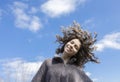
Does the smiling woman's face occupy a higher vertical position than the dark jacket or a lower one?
higher

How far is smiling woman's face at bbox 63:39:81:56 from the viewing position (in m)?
7.66

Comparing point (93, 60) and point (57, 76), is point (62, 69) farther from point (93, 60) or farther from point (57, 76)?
point (93, 60)

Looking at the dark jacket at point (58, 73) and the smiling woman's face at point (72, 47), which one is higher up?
the smiling woman's face at point (72, 47)

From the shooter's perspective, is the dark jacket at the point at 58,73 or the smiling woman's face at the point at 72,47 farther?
the smiling woman's face at the point at 72,47

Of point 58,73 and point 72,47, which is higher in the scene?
point 72,47

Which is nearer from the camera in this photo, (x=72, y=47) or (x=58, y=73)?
(x=58, y=73)

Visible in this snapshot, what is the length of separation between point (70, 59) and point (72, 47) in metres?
0.23

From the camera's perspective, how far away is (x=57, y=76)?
7.48 m

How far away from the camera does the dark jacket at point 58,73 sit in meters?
7.50

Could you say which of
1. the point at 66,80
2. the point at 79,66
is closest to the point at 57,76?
the point at 66,80

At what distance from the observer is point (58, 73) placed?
24.7 feet

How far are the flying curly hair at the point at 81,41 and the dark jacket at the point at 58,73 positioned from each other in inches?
11.1

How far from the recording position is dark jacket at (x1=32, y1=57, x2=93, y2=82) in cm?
750

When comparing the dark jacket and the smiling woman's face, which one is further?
the smiling woman's face
